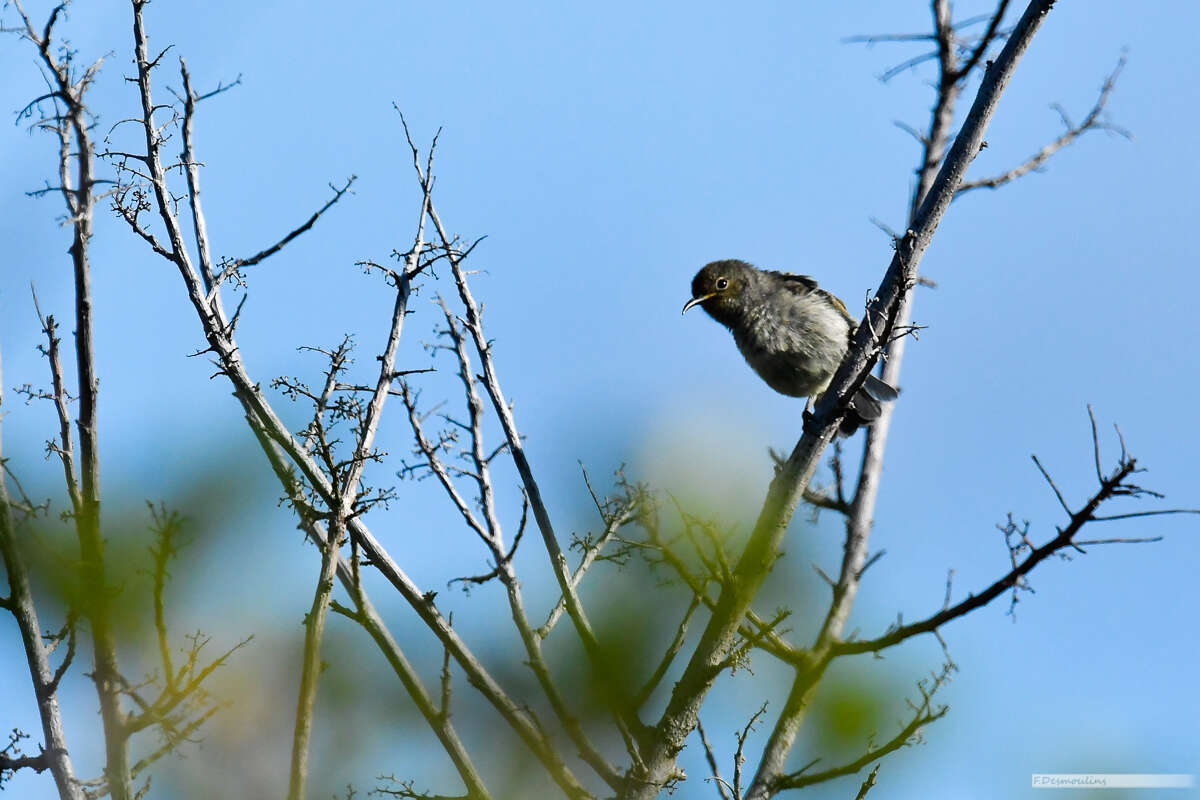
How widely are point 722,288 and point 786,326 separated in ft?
2.84

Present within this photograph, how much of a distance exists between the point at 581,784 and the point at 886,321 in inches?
104

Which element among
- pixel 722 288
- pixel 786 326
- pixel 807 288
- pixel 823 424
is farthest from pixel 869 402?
pixel 823 424

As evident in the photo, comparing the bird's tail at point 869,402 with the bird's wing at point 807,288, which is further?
the bird's wing at point 807,288

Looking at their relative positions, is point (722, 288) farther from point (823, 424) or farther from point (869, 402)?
point (823, 424)

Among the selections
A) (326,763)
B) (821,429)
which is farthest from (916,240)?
(326,763)

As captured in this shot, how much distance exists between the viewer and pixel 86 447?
4.71 m

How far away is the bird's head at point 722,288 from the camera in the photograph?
343 inches

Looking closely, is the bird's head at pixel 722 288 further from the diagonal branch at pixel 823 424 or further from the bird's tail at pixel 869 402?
the diagonal branch at pixel 823 424

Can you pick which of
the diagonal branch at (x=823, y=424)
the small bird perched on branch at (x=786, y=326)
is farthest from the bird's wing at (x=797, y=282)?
the diagonal branch at (x=823, y=424)

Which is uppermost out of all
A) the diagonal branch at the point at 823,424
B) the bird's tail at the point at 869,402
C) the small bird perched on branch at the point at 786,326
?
the small bird perched on branch at the point at 786,326

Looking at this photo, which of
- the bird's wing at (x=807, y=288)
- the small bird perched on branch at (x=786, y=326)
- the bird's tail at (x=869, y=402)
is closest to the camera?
the bird's tail at (x=869, y=402)

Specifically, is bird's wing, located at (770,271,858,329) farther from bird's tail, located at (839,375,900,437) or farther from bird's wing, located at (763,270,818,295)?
bird's tail, located at (839,375,900,437)

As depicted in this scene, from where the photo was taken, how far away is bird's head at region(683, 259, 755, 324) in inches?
343

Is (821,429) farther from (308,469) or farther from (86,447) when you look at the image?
(86,447)
